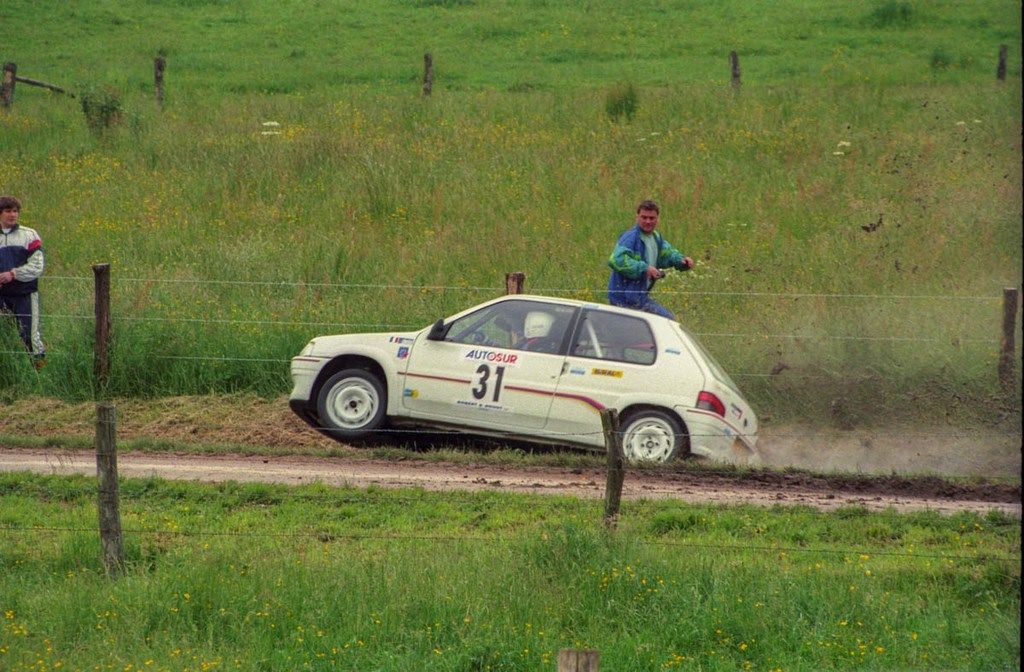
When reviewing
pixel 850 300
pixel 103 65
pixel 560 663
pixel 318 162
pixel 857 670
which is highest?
pixel 103 65

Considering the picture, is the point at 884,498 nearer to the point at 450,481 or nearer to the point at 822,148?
the point at 450,481

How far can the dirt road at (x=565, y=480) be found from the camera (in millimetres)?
10539

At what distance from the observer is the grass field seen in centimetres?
709

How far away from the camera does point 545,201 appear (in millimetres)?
20719

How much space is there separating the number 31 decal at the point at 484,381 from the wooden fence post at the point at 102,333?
14.9 feet

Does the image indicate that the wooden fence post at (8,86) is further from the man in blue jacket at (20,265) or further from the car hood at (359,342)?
the car hood at (359,342)

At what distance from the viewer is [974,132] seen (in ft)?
75.4

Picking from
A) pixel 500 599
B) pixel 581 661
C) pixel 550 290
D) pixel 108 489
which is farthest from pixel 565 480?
pixel 581 661

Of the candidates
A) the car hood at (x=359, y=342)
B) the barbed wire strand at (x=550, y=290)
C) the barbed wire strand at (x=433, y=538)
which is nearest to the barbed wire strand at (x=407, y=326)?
the barbed wire strand at (x=550, y=290)

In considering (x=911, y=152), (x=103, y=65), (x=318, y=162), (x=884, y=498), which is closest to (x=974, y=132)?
(x=911, y=152)

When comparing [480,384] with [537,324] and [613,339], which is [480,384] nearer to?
[537,324]

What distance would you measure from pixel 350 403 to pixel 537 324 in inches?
75.4

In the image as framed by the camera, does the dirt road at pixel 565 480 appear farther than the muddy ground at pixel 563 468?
No

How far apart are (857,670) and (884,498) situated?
395 centimetres
